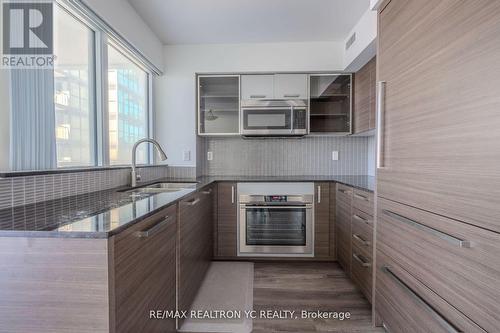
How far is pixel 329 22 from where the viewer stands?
248 cm

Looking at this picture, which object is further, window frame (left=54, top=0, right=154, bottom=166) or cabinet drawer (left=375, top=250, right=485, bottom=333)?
window frame (left=54, top=0, right=154, bottom=166)

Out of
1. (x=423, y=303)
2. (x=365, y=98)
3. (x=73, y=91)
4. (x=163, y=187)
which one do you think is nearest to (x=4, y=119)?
(x=73, y=91)

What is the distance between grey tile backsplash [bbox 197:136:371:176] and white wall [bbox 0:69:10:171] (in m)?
2.06

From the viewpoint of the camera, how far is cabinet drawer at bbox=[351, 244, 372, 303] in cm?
190

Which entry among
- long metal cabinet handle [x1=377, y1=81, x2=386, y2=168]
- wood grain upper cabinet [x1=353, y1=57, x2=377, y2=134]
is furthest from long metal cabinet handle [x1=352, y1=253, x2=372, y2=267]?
wood grain upper cabinet [x1=353, y1=57, x2=377, y2=134]

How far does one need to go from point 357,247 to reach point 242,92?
1.94 meters

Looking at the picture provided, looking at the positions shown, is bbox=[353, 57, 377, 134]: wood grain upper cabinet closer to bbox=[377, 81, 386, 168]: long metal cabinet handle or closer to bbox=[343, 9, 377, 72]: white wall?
bbox=[343, 9, 377, 72]: white wall

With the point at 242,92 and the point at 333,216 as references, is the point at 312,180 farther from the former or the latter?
the point at 242,92

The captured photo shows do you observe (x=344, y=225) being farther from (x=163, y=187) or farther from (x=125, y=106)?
(x=125, y=106)

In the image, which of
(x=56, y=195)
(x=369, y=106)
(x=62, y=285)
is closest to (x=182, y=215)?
(x=56, y=195)

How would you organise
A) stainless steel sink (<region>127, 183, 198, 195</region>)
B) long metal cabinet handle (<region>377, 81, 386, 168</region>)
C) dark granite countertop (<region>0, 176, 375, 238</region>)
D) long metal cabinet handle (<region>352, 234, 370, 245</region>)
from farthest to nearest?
1. stainless steel sink (<region>127, 183, 198, 195</region>)
2. long metal cabinet handle (<region>352, 234, 370, 245</region>)
3. long metal cabinet handle (<region>377, 81, 386, 168</region>)
4. dark granite countertop (<region>0, 176, 375, 238</region>)

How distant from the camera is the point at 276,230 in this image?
276 centimetres

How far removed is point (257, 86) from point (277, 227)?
1.55 metres

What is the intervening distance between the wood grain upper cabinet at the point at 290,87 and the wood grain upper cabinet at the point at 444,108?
1419mm
